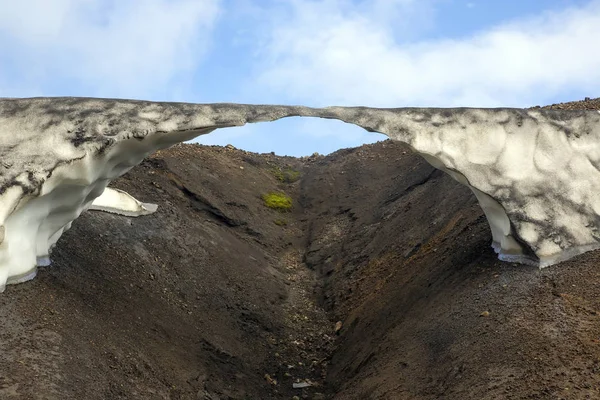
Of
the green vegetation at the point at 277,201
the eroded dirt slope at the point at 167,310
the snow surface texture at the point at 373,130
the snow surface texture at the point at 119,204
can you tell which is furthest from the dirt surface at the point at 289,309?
the green vegetation at the point at 277,201

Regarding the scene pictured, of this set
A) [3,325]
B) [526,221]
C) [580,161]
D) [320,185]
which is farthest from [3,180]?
[320,185]

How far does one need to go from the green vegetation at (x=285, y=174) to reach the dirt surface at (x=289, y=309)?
623 cm

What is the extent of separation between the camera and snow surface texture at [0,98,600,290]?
12484mm

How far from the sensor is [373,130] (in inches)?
503

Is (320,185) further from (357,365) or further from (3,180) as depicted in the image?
(3,180)

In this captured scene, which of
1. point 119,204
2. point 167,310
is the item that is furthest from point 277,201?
point 167,310

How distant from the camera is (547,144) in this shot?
1371 cm

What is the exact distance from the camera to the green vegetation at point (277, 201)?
2728cm

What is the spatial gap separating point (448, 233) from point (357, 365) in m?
4.21

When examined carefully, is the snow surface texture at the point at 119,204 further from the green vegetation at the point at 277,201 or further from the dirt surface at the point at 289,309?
the green vegetation at the point at 277,201

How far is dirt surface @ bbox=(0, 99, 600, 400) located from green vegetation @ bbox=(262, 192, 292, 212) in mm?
2228

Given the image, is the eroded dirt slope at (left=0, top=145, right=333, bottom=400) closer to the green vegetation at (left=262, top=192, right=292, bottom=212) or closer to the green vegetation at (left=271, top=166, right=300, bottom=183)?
the green vegetation at (left=262, top=192, right=292, bottom=212)

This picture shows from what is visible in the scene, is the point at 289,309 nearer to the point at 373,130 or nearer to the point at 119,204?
the point at 119,204

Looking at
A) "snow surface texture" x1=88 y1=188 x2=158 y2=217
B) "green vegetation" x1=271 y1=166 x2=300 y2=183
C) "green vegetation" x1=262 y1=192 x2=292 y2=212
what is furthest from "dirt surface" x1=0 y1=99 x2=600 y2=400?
Result: "green vegetation" x1=271 y1=166 x2=300 y2=183
